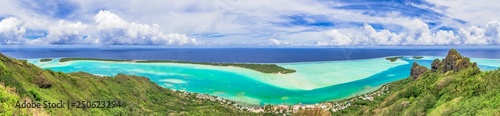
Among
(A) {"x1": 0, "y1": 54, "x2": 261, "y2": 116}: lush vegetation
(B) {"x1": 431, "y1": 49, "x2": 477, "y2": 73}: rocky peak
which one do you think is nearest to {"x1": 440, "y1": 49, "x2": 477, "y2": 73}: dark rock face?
(B) {"x1": 431, "y1": 49, "x2": 477, "y2": 73}: rocky peak

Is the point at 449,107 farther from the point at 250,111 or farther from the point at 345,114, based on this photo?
the point at 250,111

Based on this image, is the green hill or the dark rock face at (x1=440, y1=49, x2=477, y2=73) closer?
the green hill

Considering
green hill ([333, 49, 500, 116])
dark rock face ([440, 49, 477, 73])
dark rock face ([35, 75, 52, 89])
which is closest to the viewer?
green hill ([333, 49, 500, 116])

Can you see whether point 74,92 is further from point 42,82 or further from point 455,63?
point 455,63

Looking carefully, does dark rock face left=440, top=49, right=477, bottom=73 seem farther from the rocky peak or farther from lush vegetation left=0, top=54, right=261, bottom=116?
lush vegetation left=0, top=54, right=261, bottom=116

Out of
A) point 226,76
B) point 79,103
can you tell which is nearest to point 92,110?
point 79,103

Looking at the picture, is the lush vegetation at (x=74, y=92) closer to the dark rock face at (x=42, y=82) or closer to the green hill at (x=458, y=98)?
the dark rock face at (x=42, y=82)

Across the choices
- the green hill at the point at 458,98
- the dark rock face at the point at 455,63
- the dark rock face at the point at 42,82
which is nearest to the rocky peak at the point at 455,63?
the dark rock face at the point at 455,63

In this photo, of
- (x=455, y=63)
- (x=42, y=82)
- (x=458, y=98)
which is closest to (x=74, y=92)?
(x=42, y=82)
